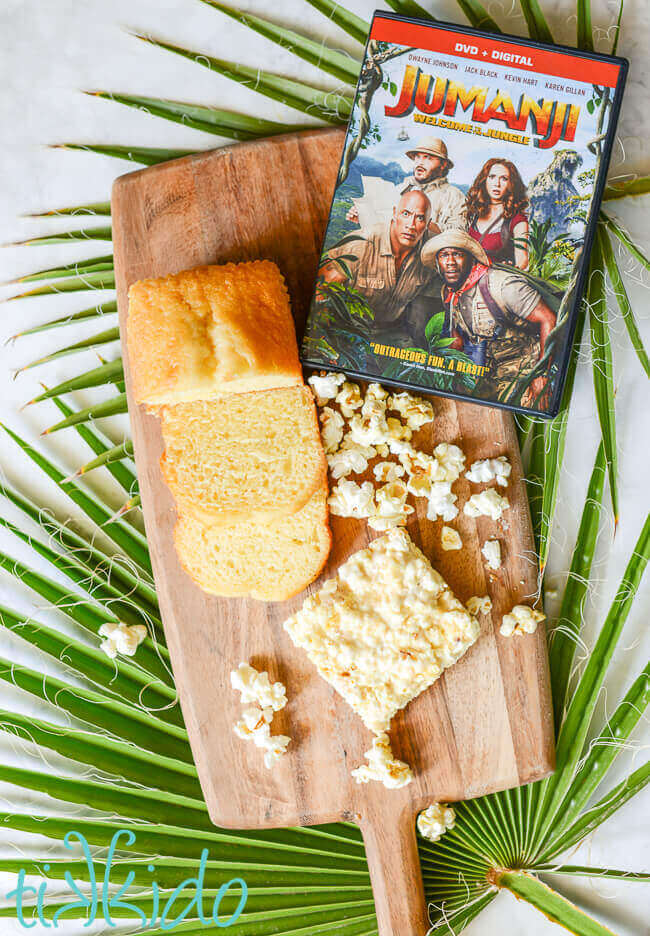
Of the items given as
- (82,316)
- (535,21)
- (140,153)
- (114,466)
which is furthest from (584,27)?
(114,466)

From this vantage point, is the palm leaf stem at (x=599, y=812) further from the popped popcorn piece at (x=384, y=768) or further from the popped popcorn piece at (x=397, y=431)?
the popped popcorn piece at (x=397, y=431)

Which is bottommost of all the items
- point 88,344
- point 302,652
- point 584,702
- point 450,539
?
point 584,702

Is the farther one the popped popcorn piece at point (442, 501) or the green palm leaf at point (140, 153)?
the green palm leaf at point (140, 153)

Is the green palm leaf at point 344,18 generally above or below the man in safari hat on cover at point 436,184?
above

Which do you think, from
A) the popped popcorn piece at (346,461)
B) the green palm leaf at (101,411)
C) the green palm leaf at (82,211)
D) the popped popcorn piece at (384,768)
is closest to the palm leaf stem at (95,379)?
the green palm leaf at (101,411)

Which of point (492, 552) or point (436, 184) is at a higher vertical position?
point (436, 184)

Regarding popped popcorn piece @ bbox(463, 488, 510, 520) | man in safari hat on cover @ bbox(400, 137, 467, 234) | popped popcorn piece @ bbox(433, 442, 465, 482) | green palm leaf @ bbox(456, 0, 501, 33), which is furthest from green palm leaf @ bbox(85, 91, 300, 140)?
popped popcorn piece @ bbox(463, 488, 510, 520)

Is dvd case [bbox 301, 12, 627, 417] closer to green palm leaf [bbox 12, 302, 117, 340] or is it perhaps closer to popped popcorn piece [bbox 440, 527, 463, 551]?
popped popcorn piece [bbox 440, 527, 463, 551]

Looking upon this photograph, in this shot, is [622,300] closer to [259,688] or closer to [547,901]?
[259,688]
